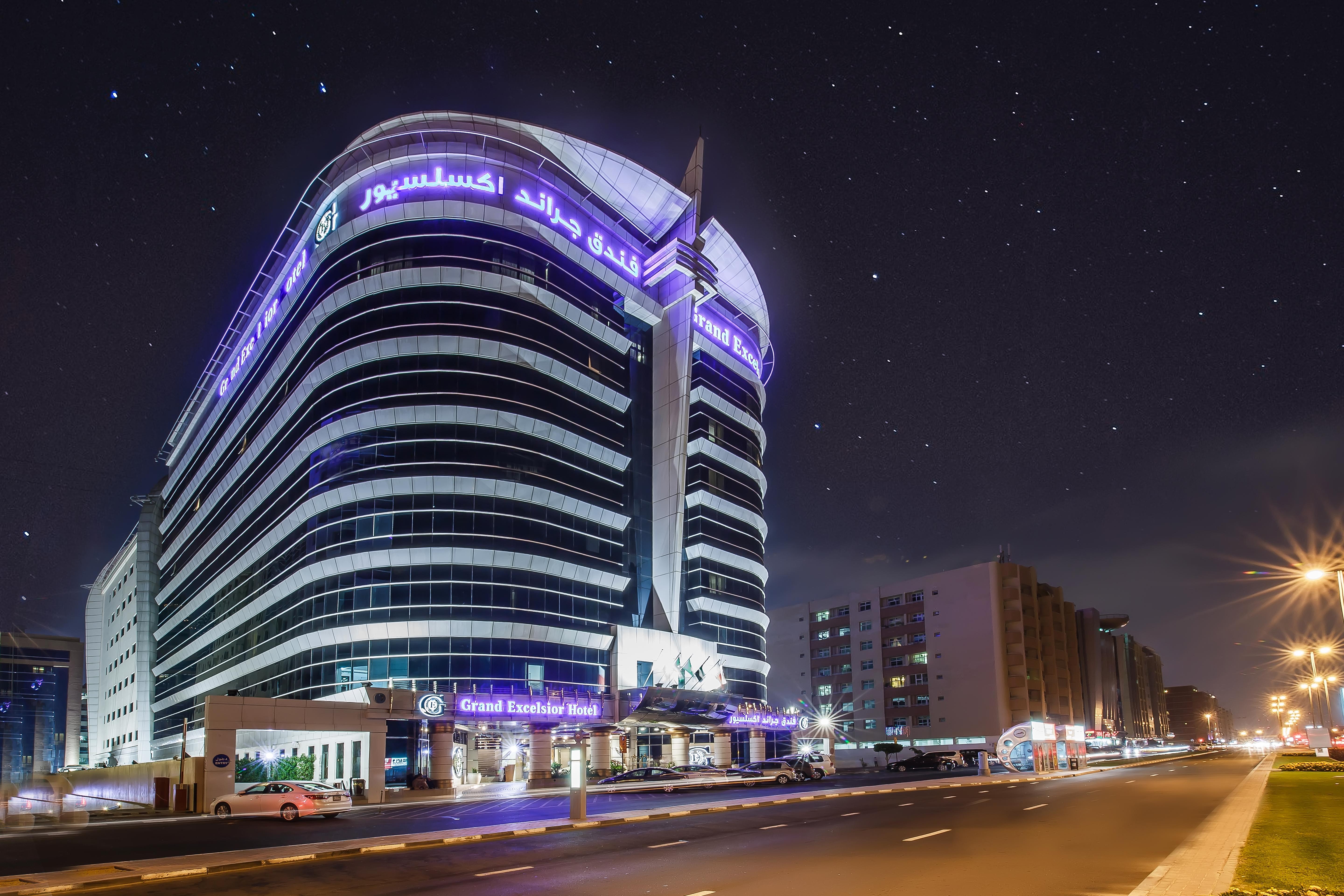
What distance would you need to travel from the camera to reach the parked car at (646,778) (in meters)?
53.0

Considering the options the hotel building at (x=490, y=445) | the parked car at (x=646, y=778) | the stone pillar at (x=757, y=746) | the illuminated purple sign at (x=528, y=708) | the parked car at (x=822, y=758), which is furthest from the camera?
the stone pillar at (x=757, y=746)

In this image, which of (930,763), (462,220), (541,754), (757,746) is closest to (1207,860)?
(541,754)

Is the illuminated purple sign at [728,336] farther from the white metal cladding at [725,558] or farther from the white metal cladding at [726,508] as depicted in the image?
the white metal cladding at [725,558]

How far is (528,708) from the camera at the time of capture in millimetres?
60188

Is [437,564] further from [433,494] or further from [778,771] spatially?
[778,771]

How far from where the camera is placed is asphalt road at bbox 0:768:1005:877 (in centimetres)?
2422

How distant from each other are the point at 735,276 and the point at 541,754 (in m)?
54.0

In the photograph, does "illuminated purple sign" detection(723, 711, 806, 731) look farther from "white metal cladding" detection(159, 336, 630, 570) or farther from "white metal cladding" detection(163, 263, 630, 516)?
"white metal cladding" detection(163, 263, 630, 516)

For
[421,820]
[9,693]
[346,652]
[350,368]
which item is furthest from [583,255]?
[9,693]

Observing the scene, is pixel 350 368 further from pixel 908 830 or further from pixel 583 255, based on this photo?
pixel 908 830

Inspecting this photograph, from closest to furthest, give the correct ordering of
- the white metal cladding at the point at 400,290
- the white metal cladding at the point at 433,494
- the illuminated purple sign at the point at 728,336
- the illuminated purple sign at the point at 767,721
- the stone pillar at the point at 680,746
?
the white metal cladding at the point at 433,494
the white metal cladding at the point at 400,290
the stone pillar at the point at 680,746
the illuminated purple sign at the point at 767,721
the illuminated purple sign at the point at 728,336

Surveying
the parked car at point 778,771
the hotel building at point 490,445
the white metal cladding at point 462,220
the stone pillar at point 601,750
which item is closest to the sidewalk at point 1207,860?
the parked car at point 778,771

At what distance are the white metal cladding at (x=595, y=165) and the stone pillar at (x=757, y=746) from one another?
47835mm

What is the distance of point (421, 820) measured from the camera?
3372 centimetres
